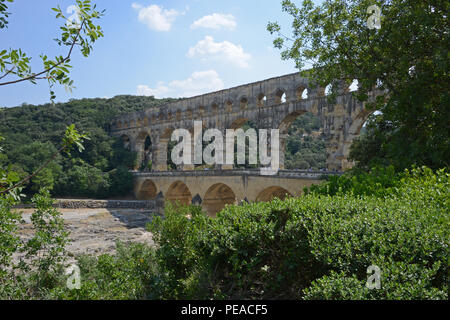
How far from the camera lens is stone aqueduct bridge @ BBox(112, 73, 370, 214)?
1903 cm

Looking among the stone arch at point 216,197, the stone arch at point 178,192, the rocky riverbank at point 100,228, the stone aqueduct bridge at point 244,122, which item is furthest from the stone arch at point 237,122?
the rocky riverbank at point 100,228

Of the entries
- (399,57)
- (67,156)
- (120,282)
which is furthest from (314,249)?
(67,156)

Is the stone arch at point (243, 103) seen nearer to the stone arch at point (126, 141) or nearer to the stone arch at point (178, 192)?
the stone arch at point (178, 192)

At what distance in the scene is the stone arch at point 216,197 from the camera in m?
26.0

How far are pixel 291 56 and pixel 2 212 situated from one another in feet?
33.1

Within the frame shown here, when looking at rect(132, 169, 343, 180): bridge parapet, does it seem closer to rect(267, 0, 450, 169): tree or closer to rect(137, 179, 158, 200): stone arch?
rect(137, 179, 158, 200): stone arch

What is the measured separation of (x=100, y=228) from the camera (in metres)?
25.8

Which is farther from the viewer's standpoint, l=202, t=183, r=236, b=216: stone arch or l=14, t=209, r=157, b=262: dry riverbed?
l=202, t=183, r=236, b=216: stone arch

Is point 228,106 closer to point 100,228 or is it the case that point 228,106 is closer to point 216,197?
point 216,197

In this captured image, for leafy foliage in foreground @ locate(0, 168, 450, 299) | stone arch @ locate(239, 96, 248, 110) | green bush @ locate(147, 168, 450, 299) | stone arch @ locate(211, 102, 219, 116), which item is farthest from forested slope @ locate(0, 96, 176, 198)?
green bush @ locate(147, 168, 450, 299)

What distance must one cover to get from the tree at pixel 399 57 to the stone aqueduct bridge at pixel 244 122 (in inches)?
95.8

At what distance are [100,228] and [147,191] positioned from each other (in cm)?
1163

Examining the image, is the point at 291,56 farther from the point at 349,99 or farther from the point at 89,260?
the point at 89,260

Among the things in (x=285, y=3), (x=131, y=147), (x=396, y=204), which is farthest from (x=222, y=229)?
(x=131, y=147)
